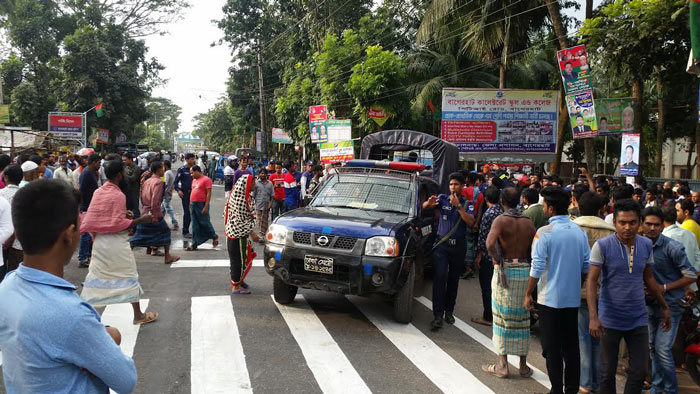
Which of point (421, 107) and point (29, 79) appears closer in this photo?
point (421, 107)

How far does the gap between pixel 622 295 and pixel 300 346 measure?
10.4 ft

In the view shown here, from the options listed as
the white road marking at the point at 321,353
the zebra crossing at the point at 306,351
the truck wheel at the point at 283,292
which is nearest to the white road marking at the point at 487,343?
the zebra crossing at the point at 306,351

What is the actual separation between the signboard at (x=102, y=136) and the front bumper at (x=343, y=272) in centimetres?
3778

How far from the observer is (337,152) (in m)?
19.2

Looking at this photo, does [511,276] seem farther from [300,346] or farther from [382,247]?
[300,346]

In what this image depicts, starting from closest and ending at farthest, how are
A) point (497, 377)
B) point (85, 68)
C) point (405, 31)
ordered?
point (497, 377) → point (405, 31) → point (85, 68)

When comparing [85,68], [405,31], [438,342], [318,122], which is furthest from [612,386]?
[85,68]

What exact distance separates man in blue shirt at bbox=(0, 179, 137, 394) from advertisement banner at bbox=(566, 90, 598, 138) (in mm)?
11868

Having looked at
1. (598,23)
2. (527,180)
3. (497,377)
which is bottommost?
A: (497,377)

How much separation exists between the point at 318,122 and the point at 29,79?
Answer: 102 ft

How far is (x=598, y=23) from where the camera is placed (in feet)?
43.2

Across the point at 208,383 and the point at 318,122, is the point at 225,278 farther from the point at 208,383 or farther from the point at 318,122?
the point at 318,122

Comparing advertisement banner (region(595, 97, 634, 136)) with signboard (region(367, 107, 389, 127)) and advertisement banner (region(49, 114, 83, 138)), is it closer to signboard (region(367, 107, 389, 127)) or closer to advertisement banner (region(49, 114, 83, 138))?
signboard (region(367, 107, 389, 127))

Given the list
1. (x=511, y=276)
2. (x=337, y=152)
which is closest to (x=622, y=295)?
(x=511, y=276)
